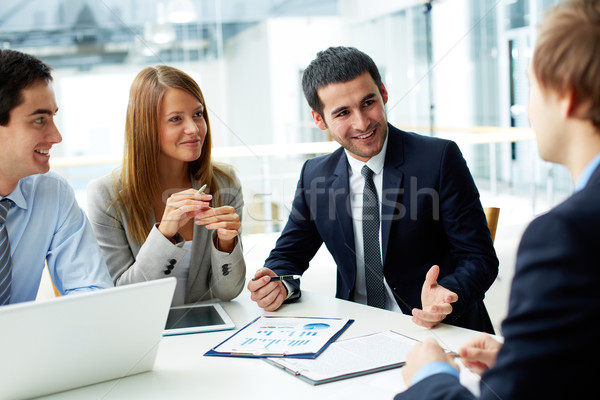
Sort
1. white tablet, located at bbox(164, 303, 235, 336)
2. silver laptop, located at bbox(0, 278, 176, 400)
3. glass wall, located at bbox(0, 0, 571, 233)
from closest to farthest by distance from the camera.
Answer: silver laptop, located at bbox(0, 278, 176, 400) < white tablet, located at bbox(164, 303, 235, 336) < glass wall, located at bbox(0, 0, 571, 233)

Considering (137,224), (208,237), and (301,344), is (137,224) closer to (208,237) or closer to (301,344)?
(208,237)

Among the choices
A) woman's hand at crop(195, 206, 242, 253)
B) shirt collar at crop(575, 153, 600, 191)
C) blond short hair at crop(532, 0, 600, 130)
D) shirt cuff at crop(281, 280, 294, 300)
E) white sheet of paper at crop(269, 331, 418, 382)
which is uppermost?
blond short hair at crop(532, 0, 600, 130)

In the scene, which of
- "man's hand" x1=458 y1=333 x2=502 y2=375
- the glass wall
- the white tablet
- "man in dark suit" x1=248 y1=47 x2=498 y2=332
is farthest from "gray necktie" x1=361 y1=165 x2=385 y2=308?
the glass wall

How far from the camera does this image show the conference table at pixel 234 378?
3.37ft

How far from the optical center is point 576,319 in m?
0.58

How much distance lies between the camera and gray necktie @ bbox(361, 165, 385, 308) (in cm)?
177

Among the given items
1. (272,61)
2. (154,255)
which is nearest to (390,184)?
(154,255)

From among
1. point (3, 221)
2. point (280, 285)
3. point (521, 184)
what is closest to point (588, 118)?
point (280, 285)

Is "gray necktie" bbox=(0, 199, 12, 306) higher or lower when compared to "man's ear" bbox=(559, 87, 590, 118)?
lower

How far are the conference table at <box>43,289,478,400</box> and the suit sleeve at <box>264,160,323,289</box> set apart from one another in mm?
542

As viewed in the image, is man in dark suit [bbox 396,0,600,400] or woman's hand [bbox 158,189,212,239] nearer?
man in dark suit [bbox 396,0,600,400]

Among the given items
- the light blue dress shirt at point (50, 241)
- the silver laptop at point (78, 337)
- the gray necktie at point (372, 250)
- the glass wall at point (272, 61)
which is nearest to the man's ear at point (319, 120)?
the gray necktie at point (372, 250)

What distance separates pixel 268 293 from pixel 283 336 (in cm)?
24

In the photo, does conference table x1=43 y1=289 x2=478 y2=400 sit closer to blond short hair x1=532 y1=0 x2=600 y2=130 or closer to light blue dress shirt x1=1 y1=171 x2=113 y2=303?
light blue dress shirt x1=1 y1=171 x2=113 y2=303
